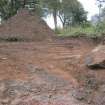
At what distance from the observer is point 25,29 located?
1020cm

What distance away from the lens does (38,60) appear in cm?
688

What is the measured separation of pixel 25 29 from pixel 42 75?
440cm

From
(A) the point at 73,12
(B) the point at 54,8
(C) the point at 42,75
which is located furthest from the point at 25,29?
(A) the point at 73,12

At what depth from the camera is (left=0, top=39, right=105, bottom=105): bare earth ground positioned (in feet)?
17.2

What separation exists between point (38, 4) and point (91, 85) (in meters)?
12.9

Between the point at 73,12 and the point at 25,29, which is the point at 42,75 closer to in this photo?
the point at 25,29

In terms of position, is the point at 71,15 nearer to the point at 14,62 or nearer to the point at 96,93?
the point at 14,62

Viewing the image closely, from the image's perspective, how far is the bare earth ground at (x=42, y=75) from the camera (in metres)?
5.24

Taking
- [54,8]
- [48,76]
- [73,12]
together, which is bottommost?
[48,76]

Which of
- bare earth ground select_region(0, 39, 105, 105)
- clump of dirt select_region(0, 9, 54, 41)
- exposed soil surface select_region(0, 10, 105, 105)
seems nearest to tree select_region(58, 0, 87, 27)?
clump of dirt select_region(0, 9, 54, 41)

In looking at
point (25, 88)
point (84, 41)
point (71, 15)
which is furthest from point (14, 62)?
point (71, 15)

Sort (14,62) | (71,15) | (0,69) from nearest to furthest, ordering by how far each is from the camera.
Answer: (0,69) → (14,62) → (71,15)

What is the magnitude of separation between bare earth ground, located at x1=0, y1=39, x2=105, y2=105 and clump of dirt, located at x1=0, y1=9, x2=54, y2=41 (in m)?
1.93

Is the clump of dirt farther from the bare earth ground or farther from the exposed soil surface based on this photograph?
the bare earth ground
